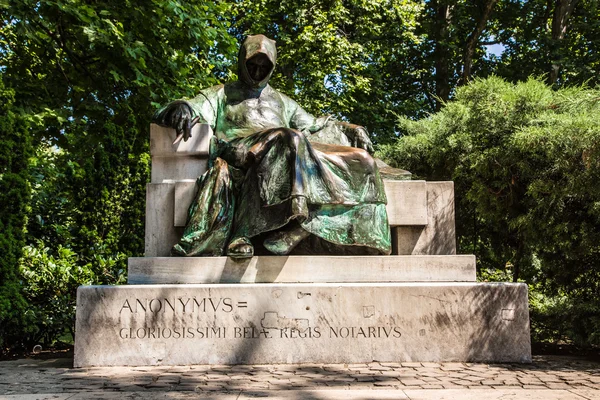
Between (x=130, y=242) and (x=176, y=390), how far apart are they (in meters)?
4.58

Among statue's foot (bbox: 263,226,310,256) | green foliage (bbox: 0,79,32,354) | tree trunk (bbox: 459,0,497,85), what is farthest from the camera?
tree trunk (bbox: 459,0,497,85)

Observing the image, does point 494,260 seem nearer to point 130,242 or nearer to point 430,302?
point 430,302

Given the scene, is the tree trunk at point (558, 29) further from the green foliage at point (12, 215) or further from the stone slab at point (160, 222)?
the green foliage at point (12, 215)

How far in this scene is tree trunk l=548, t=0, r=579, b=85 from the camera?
15156 mm

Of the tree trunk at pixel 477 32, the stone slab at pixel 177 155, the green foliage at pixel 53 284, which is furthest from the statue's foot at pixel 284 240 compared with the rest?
the tree trunk at pixel 477 32

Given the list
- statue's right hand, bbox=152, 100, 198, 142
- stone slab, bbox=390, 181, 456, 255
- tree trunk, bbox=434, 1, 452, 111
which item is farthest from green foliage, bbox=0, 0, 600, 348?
tree trunk, bbox=434, 1, 452, 111

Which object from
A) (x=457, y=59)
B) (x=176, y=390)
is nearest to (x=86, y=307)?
(x=176, y=390)

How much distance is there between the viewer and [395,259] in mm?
5461

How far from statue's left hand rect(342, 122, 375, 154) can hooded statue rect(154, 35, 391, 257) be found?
1.17 ft

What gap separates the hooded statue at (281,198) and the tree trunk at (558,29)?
1112cm

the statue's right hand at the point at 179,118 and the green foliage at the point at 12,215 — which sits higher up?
the statue's right hand at the point at 179,118

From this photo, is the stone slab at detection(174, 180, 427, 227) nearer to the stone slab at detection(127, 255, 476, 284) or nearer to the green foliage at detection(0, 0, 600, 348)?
the stone slab at detection(127, 255, 476, 284)

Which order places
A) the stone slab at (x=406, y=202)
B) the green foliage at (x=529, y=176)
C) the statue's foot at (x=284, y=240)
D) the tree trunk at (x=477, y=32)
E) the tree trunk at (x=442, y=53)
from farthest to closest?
the tree trunk at (x=442, y=53)
the tree trunk at (x=477, y=32)
the green foliage at (x=529, y=176)
the stone slab at (x=406, y=202)
the statue's foot at (x=284, y=240)

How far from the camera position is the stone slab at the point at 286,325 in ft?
16.7
